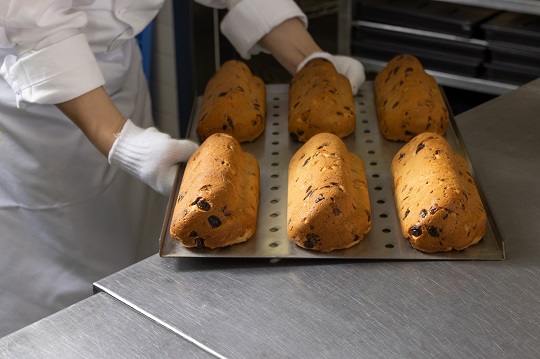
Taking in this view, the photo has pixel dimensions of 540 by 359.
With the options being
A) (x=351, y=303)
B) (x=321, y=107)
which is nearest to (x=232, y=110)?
(x=321, y=107)

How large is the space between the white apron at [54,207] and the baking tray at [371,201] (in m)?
0.33

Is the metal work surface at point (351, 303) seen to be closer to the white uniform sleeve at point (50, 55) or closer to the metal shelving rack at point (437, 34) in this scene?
the white uniform sleeve at point (50, 55)

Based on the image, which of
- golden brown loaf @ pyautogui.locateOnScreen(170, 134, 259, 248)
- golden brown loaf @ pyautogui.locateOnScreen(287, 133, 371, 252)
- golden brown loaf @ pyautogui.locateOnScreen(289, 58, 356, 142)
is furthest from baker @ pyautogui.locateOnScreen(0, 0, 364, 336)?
golden brown loaf @ pyautogui.locateOnScreen(287, 133, 371, 252)

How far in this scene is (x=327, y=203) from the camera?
1.26m

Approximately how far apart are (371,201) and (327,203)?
0.17 meters

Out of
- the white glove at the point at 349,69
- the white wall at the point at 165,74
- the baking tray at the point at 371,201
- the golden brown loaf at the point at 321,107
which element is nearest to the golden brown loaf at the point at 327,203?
the baking tray at the point at 371,201

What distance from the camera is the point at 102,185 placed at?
6.47 ft

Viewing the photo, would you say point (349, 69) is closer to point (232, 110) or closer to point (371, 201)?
point (232, 110)

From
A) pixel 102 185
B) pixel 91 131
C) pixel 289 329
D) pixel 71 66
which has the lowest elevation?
pixel 102 185

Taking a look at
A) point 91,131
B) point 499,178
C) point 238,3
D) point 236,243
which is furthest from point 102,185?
point 499,178

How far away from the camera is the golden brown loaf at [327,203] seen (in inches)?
49.1

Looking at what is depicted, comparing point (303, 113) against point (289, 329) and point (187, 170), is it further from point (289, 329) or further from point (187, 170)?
point (289, 329)

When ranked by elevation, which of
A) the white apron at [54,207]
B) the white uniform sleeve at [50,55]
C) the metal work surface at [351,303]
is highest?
the white uniform sleeve at [50,55]

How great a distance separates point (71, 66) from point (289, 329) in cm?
80
